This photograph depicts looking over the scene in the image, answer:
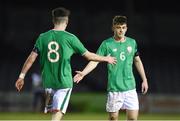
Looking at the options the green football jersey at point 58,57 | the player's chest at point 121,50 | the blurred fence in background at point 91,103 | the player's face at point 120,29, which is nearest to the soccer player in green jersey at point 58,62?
the green football jersey at point 58,57

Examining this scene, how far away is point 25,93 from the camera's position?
2670 cm

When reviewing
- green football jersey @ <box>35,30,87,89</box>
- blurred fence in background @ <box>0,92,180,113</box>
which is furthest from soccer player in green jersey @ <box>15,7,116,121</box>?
blurred fence in background @ <box>0,92,180,113</box>

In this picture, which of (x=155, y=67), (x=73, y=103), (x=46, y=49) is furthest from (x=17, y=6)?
(x=46, y=49)

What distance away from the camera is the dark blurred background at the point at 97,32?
32125mm

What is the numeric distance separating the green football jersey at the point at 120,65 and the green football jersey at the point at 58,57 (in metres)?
1.30

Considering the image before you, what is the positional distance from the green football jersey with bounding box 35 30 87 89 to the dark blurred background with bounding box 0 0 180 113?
2150 cm

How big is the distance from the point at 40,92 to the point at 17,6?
33.6ft

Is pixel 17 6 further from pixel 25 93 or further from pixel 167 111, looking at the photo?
pixel 167 111

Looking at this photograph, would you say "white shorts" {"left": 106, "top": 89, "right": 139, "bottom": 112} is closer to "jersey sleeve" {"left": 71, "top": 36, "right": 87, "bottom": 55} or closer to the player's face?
the player's face

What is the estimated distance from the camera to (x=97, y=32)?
3341cm

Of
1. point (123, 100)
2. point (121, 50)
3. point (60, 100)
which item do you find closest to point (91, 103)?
point (123, 100)

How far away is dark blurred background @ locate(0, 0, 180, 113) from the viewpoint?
105 feet

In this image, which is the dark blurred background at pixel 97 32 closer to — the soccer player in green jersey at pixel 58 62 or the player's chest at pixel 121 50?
the player's chest at pixel 121 50

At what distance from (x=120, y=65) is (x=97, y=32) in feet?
77.1
